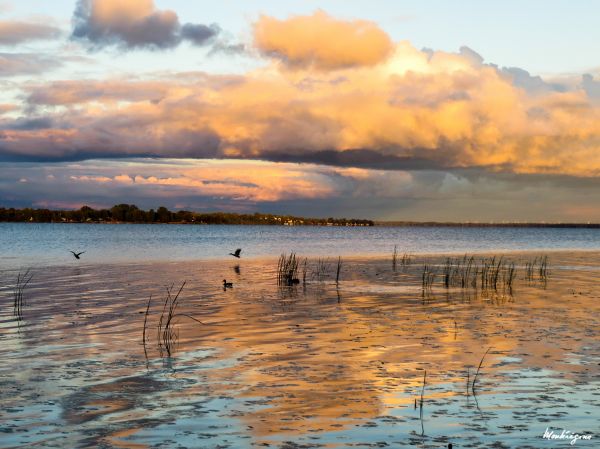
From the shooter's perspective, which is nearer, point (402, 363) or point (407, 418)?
point (407, 418)

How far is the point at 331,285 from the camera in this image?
45531mm

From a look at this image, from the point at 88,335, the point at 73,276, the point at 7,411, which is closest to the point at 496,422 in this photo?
the point at 7,411

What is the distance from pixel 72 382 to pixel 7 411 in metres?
2.72

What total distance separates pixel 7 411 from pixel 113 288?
95.0 ft

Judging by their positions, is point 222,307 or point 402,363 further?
point 222,307

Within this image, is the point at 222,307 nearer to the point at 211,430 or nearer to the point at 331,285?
the point at 331,285

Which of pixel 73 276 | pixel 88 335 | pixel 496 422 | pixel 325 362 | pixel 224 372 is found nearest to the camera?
pixel 496 422

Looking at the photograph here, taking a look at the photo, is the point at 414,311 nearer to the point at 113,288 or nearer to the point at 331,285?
the point at 331,285

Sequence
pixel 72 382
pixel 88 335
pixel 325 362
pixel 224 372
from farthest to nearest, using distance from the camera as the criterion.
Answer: pixel 88 335 < pixel 325 362 < pixel 224 372 < pixel 72 382

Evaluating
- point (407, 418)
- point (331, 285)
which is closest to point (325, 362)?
point (407, 418)

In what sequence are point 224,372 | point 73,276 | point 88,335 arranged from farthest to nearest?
point 73,276 < point 88,335 < point 224,372

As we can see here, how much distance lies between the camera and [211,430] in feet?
43.7

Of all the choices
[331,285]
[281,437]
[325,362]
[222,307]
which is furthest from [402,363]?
[331,285]

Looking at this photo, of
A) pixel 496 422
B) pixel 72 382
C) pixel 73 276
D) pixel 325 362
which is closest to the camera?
pixel 496 422
